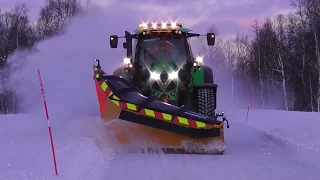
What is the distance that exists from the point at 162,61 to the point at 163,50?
0.48m

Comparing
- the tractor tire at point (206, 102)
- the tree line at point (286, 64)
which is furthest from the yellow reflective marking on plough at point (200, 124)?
the tree line at point (286, 64)

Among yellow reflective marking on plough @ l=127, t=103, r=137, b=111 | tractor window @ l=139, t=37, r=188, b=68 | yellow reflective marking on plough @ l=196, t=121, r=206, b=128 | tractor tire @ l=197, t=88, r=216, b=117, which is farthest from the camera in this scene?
tractor window @ l=139, t=37, r=188, b=68

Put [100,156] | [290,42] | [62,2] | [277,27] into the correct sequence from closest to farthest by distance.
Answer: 1. [100,156]
2. [290,42]
3. [62,2]
4. [277,27]

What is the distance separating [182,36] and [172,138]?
9.21 ft

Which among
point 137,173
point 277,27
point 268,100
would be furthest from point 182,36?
point 277,27

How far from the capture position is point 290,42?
38.6 metres

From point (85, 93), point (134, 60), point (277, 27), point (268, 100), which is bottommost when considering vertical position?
point (268, 100)

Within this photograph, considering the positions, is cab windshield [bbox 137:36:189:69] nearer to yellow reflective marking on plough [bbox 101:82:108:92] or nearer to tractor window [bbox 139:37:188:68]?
tractor window [bbox 139:37:188:68]

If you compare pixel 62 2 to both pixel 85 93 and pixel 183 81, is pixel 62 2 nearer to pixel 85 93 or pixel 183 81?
pixel 85 93

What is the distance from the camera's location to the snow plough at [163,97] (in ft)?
20.6

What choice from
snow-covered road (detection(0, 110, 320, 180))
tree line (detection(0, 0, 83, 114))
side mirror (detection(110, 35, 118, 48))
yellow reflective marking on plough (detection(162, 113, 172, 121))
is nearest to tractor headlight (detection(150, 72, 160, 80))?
side mirror (detection(110, 35, 118, 48))

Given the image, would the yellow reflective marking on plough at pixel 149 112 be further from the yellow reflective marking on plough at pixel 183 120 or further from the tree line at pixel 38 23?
the tree line at pixel 38 23

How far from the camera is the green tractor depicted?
25.5 feet

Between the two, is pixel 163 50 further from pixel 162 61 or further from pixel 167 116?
pixel 167 116
